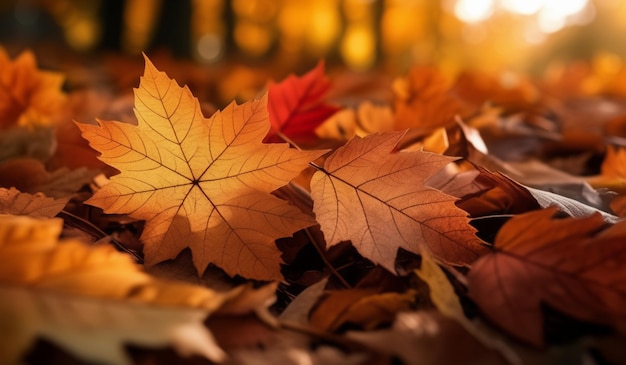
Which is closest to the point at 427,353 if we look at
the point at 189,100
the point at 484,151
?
the point at 189,100

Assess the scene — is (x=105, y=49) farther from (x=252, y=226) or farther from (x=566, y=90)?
(x=252, y=226)

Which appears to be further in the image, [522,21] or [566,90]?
[522,21]

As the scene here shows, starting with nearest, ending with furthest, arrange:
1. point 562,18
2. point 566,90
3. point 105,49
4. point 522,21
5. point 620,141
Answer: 1. point 620,141
2. point 566,90
3. point 105,49
4. point 562,18
5. point 522,21

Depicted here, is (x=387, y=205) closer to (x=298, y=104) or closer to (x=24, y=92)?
(x=298, y=104)

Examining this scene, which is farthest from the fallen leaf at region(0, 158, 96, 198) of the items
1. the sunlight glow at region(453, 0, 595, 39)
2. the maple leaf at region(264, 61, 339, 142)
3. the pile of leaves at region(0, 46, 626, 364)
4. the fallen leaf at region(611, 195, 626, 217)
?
the sunlight glow at region(453, 0, 595, 39)

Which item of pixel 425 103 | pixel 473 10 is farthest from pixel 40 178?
pixel 473 10

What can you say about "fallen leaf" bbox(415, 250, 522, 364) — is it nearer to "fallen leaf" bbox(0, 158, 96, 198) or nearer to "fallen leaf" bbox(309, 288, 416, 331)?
"fallen leaf" bbox(309, 288, 416, 331)
